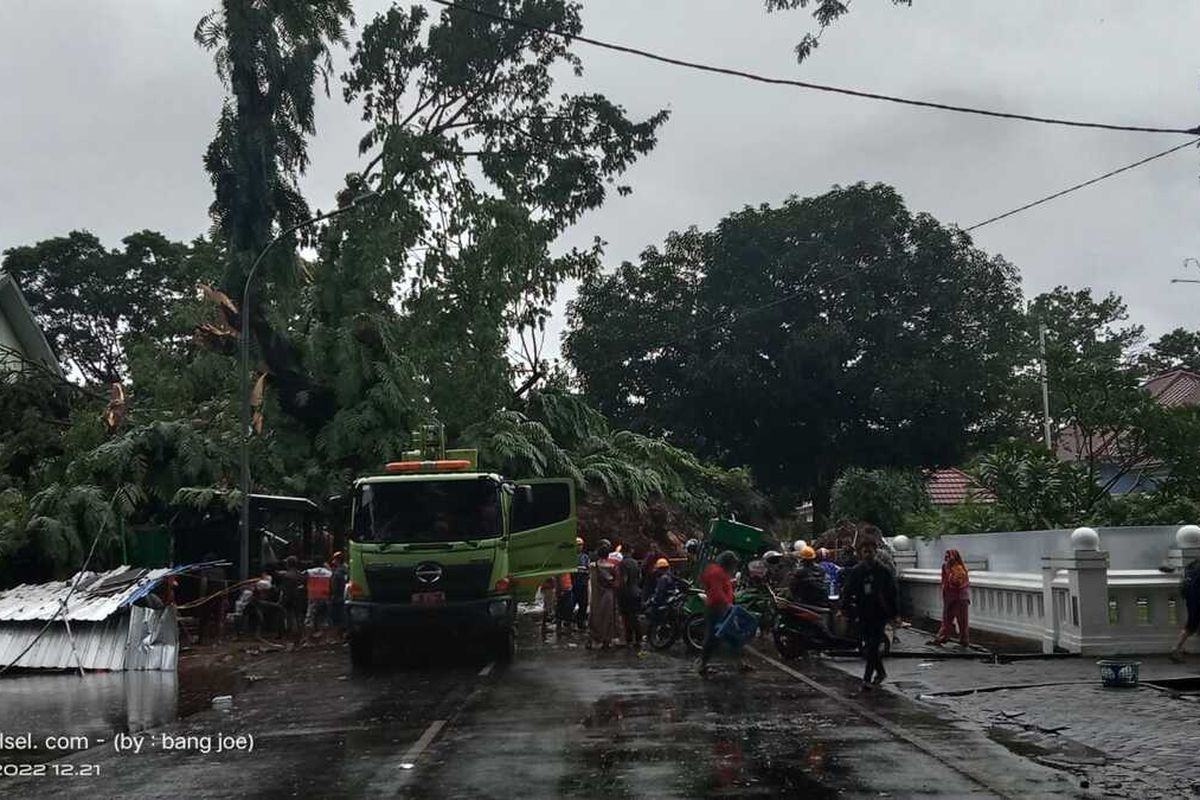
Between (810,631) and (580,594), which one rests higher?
(580,594)

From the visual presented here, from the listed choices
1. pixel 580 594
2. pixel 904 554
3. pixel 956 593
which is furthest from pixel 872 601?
pixel 904 554

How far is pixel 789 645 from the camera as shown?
17969 millimetres

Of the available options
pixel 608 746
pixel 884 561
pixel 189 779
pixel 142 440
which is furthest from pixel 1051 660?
pixel 142 440

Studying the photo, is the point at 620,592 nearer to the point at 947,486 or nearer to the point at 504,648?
the point at 504,648

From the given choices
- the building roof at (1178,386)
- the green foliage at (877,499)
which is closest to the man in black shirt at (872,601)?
the green foliage at (877,499)

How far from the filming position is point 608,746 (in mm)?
10258

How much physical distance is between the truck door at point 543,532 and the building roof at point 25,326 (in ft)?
80.5

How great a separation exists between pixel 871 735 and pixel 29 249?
47.5 metres

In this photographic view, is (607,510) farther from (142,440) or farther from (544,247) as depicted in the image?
(142,440)

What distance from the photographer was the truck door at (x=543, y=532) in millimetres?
20484

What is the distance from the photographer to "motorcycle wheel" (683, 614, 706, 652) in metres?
19.0

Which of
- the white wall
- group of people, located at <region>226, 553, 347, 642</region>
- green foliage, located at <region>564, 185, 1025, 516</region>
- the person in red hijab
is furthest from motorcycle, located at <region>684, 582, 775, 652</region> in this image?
green foliage, located at <region>564, 185, 1025, 516</region>

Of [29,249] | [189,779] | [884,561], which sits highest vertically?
[29,249]

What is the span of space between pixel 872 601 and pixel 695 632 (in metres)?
5.17
